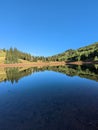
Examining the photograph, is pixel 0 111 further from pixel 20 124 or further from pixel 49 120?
pixel 49 120

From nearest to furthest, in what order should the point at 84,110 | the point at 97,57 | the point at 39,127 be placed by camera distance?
the point at 39,127, the point at 84,110, the point at 97,57

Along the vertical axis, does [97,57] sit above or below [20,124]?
above

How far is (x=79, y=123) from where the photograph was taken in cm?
1392

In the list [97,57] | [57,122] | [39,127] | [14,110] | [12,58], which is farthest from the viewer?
[12,58]

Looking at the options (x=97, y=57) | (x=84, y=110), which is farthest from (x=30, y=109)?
(x=97, y=57)

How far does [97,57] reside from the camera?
164000 millimetres

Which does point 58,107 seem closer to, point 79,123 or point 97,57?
point 79,123

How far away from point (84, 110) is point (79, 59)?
18325cm

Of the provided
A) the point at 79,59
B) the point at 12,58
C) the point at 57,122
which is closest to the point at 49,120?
the point at 57,122

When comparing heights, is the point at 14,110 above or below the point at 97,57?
below

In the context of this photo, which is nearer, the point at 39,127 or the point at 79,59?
the point at 39,127

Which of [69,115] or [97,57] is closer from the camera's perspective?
[69,115]

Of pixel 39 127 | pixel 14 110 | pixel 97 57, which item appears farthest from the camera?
pixel 97 57

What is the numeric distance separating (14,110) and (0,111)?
1665mm
